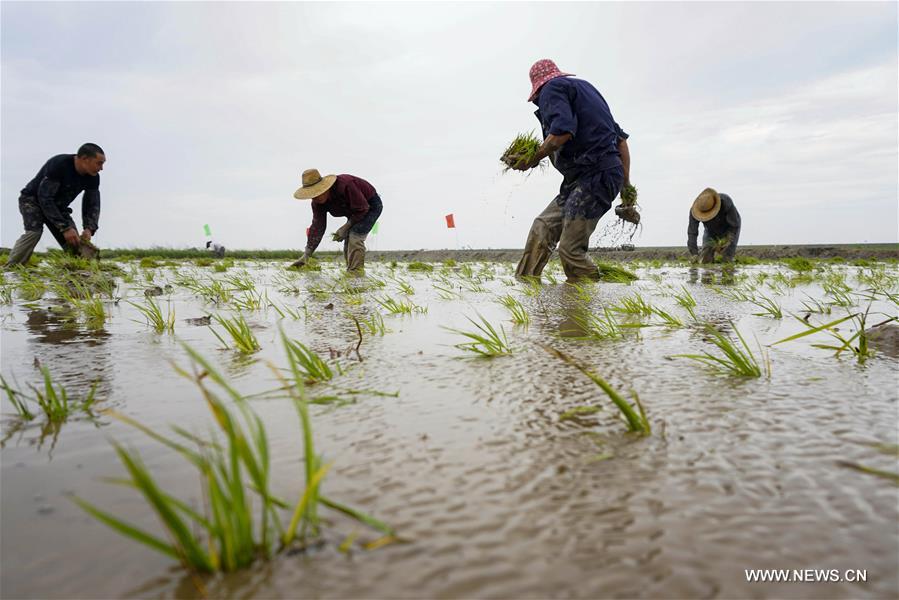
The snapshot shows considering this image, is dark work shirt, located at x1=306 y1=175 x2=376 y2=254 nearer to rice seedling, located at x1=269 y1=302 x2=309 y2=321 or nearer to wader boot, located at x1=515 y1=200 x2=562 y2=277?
wader boot, located at x1=515 y1=200 x2=562 y2=277

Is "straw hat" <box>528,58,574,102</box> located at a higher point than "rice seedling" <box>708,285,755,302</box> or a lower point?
higher

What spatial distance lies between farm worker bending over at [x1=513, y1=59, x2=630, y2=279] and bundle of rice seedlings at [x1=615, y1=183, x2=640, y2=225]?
546 mm

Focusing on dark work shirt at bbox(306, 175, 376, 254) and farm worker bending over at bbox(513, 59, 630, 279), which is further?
dark work shirt at bbox(306, 175, 376, 254)

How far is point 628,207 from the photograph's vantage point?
6129 mm

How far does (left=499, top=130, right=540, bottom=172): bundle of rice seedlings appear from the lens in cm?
560

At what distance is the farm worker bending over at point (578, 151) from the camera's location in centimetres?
488

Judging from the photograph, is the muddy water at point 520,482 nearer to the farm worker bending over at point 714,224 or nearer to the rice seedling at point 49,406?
the rice seedling at point 49,406

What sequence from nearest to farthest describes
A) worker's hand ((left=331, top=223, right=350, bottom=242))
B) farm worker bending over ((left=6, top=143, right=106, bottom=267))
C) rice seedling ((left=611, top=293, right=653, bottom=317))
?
1. rice seedling ((left=611, top=293, right=653, bottom=317))
2. farm worker bending over ((left=6, top=143, right=106, bottom=267))
3. worker's hand ((left=331, top=223, right=350, bottom=242))

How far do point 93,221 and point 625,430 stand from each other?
8.15m

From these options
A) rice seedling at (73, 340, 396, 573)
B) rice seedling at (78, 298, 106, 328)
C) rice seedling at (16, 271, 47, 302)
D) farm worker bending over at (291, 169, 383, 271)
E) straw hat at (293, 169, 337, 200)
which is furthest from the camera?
farm worker bending over at (291, 169, 383, 271)

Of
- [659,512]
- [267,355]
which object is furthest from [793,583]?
[267,355]

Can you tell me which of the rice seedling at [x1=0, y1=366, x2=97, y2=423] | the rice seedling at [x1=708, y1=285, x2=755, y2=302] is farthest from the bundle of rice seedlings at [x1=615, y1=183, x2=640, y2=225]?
the rice seedling at [x1=0, y1=366, x2=97, y2=423]

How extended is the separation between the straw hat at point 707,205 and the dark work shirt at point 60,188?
9.41 m

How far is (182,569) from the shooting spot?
23.7 inches
